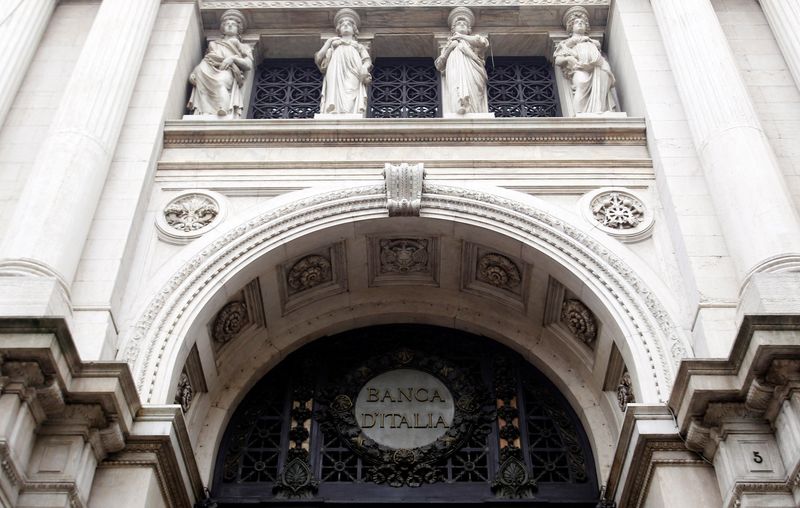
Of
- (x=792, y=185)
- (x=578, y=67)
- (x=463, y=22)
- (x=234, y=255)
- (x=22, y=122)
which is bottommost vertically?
(x=234, y=255)

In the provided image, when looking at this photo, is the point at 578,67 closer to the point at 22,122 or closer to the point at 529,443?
the point at 529,443

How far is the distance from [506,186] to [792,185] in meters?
Result: 3.86

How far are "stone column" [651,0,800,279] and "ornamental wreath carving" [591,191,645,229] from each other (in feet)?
3.47

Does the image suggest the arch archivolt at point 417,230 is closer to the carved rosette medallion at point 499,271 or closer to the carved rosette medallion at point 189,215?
the carved rosette medallion at point 189,215

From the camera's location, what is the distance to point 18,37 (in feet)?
49.7

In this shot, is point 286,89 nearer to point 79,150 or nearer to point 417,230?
point 417,230

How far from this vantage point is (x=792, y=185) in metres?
13.6

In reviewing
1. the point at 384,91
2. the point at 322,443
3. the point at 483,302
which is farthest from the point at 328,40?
the point at 322,443

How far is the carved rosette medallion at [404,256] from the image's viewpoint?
14.7 m

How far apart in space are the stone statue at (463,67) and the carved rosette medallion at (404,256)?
2299mm

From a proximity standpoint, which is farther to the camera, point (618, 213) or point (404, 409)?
point (404, 409)

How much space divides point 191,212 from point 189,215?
0.19 ft

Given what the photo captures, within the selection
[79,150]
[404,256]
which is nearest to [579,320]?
[404,256]

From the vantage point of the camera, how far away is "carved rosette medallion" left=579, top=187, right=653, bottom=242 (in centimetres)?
1348
